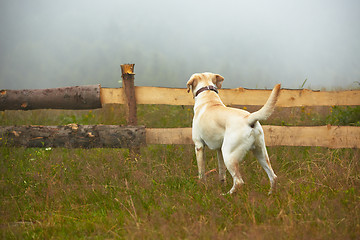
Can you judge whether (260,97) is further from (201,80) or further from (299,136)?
(201,80)

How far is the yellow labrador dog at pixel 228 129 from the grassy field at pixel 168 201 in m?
0.28

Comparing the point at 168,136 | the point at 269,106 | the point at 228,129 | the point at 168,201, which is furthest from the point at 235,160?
the point at 168,136

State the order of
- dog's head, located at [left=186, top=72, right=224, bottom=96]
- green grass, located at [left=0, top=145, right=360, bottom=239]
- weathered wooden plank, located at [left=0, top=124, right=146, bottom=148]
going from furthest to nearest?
weathered wooden plank, located at [left=0, top=124, right=146, bottom=148] < dog's head, located at [left=186, top=72, right=224, bottom=96] < green grass, located at [left=0, top=145, right=360, bottom=239]

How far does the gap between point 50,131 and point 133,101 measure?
160 cm

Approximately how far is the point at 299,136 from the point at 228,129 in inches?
102

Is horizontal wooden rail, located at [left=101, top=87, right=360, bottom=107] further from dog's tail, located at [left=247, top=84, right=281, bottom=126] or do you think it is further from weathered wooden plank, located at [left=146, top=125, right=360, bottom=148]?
dog's tail, located at [left=247, top=84, right=281, bottom=126]

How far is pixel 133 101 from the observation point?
590 centimetres

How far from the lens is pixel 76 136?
19.3 feet

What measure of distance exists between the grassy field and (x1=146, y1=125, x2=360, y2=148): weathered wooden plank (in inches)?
7.5

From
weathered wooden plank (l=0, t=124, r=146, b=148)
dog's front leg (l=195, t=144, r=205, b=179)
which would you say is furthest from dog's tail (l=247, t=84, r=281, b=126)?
weathered wooden plank (l=0, t=124, r=146, b=148)

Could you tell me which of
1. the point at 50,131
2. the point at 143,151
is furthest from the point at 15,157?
the point at 143,151

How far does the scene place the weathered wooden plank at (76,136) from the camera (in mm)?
5797

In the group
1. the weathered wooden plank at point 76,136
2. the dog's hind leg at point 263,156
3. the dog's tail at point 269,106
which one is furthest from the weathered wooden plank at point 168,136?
the dog's tail at point 269,106

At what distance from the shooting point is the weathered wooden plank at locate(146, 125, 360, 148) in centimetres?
580
